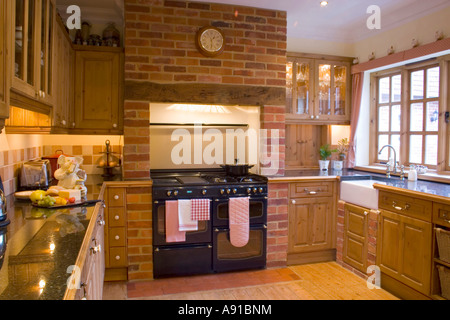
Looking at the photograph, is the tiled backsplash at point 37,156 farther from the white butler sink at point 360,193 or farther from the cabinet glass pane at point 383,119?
the cabinet glass pane at point 383,119

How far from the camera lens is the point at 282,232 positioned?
359 centimetres

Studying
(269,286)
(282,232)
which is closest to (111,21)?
(282,232)

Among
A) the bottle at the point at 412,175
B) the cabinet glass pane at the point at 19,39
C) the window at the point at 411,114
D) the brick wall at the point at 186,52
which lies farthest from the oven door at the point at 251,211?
the cabinet glass pane at the point at 19,39

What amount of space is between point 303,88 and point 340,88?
1.61ft

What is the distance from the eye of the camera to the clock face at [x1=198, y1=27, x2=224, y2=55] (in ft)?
10.9

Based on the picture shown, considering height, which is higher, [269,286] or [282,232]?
[282,232]

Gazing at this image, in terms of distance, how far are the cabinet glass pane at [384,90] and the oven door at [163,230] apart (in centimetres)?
246

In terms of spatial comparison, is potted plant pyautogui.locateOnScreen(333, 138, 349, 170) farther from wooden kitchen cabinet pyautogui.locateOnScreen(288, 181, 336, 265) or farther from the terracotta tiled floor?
the terracotta tiled floor

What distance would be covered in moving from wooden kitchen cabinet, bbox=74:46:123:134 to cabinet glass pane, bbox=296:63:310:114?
189 centimetres

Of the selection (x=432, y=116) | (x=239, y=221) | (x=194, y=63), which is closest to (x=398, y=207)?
(x=432, y=116)

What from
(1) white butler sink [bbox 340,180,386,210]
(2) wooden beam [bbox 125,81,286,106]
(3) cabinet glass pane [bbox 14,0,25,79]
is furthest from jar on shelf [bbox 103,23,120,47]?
(1) white butler sink [bbox 340,180,386,210]

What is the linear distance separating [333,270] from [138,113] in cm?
234

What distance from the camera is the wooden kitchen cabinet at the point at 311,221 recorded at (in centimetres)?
361
